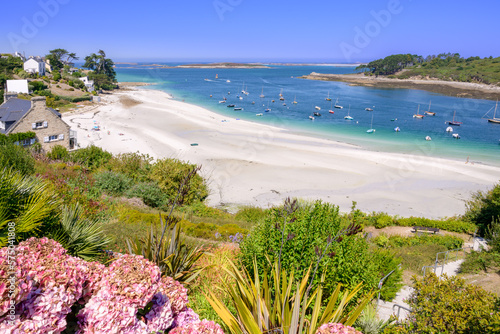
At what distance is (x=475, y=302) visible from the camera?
467cm

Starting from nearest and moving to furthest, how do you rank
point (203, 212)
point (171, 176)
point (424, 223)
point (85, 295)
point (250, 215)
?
1. point (85, 295)
2. point (203, 212)
3. point (250, 215)
4. point (424, 223)
5. point (171, 176)

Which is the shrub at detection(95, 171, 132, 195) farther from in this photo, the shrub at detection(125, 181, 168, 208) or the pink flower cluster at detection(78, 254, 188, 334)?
the pink flower cluster at detection(78, 254, 188, 334)

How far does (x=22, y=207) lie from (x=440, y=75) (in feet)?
498

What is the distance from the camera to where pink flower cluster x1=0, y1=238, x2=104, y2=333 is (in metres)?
2.20

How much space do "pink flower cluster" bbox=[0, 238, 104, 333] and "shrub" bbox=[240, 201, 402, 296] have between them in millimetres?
3454

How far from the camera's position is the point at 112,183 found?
58.3ft

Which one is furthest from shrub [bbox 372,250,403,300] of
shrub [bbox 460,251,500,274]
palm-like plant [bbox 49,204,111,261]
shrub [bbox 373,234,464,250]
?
palm-like plant [bbox 49,204,111,261]

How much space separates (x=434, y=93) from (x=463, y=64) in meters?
55.4

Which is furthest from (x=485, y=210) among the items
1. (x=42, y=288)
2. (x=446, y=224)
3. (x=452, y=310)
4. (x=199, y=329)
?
(x=42, y=288)

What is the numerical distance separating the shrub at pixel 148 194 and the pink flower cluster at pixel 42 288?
15.7m

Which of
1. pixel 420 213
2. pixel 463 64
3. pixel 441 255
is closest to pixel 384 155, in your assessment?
pixel 420 213

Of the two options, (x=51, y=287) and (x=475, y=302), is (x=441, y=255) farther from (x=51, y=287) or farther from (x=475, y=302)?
(x=51, y=287)

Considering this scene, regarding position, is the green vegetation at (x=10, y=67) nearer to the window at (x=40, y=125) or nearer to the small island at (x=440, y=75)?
the window at (x=40, y=125)

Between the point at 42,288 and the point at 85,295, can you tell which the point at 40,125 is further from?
the point at 42,288
